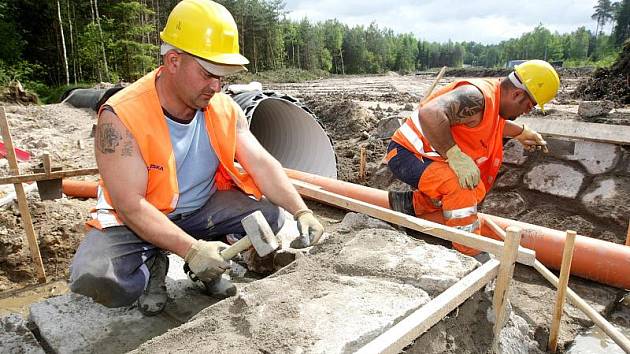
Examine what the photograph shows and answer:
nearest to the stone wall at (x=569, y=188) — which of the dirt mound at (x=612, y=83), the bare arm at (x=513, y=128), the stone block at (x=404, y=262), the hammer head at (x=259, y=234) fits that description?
the bare arm at (x=513, y=128)

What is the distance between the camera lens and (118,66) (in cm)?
2509

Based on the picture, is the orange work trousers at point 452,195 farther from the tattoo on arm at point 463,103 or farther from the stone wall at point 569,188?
the stone wall at point 569,188

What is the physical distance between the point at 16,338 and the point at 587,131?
5.10 meters

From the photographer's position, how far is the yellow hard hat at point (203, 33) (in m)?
2.19

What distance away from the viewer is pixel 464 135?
316cm

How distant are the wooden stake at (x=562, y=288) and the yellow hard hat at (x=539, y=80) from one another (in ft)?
4.14

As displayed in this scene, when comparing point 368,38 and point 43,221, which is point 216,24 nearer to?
point 43,221

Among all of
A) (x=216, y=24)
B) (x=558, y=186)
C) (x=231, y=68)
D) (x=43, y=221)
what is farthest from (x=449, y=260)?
(x=43, y=221)

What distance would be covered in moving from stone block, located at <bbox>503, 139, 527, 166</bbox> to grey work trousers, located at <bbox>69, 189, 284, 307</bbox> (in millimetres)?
3456

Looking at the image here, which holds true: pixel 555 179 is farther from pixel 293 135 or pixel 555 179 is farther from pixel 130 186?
pixel 130 186

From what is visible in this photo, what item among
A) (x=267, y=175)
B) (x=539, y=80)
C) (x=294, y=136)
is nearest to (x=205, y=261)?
(x=267, y=175)

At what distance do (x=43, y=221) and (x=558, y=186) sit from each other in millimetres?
5217

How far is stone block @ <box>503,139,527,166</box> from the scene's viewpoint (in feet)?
15.8

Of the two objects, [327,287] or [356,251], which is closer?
[327,287]
